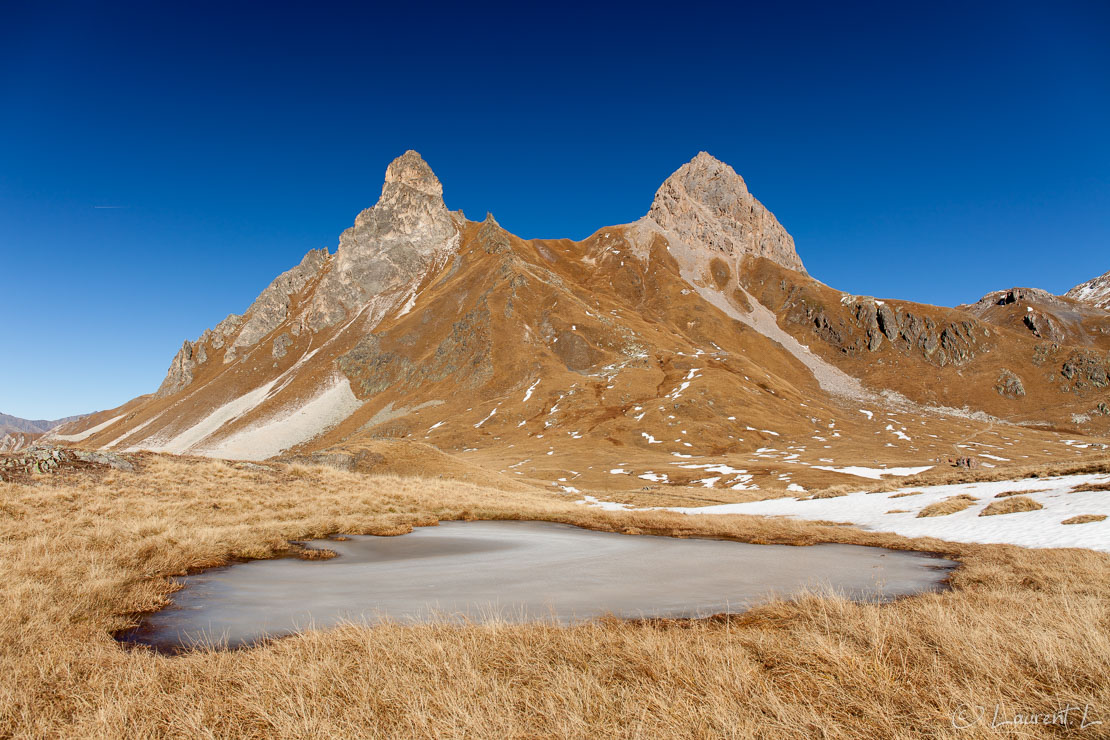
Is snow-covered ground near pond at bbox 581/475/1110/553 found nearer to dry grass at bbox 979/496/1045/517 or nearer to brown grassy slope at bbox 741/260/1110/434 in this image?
dry grass at bbox 979/496/1045/517

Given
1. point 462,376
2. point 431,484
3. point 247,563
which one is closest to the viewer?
point 247,563

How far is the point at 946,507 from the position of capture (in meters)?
22.3

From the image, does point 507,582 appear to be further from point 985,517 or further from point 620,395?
point 620,395

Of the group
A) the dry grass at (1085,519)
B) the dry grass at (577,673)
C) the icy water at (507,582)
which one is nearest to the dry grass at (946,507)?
the dry grass at (1085,519)

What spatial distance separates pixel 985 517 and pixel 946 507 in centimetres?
268

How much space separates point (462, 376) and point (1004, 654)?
143438 mm

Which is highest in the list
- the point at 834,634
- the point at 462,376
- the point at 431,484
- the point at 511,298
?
the point at 511,298

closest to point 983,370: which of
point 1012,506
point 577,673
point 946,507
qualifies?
point 946,507

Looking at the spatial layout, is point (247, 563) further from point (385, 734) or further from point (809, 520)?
point (809, 520)

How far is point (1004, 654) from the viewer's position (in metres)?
5.31

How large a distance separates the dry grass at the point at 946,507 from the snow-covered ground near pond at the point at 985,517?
310 millimetres

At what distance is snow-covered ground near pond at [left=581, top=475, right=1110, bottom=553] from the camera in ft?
51.9

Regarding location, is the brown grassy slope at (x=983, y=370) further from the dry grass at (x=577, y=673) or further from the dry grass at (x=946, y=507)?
the dry grass at (x=577, y=673)

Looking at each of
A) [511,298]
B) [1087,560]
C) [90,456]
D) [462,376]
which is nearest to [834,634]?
[1087,560]
